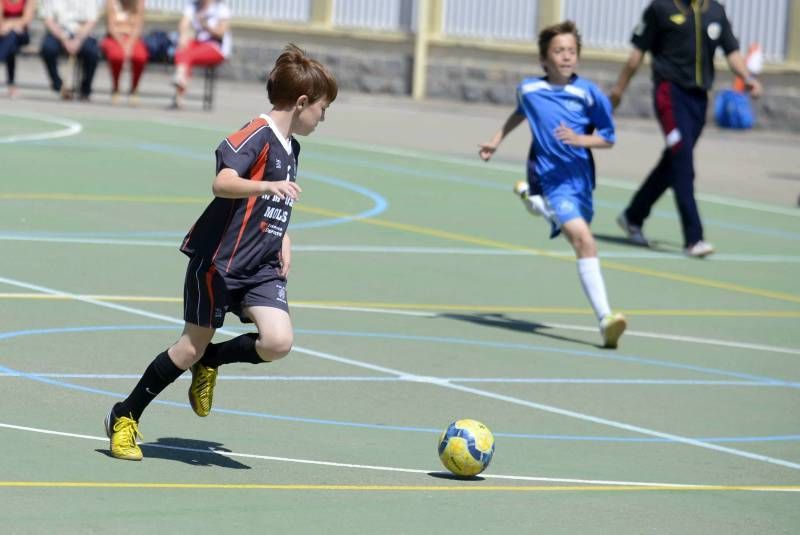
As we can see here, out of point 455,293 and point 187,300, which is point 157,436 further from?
point 455,293

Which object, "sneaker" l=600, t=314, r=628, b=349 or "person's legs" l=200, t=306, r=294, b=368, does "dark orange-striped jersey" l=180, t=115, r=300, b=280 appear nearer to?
"person's legs" l=200, t=306, r=294, b=368

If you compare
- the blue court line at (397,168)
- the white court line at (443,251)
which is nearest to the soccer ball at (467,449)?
the white court line at (443,251)

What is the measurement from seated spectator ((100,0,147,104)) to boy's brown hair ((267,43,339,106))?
18.5 meters

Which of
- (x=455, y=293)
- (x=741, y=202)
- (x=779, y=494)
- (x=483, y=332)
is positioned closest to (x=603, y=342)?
(x=483, y=332)

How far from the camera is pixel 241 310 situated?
7184 millimetres

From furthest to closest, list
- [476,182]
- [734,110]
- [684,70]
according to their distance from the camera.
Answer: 1. [734,110]
2. [476,182]
3. [684,70]

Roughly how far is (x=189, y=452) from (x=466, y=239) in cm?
783

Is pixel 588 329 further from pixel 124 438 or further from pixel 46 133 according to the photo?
pixel 46 133

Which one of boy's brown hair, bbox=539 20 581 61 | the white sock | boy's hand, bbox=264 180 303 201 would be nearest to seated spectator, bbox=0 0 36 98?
→ boy's brown hair, bbox=539 20 581 61

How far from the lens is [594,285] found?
35.9 ft

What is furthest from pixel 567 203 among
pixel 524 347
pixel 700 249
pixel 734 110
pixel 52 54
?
pixel 734 110

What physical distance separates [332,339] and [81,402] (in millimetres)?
2399

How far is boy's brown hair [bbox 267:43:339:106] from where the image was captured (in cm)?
712

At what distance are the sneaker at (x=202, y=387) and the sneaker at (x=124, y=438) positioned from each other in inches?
11.1
